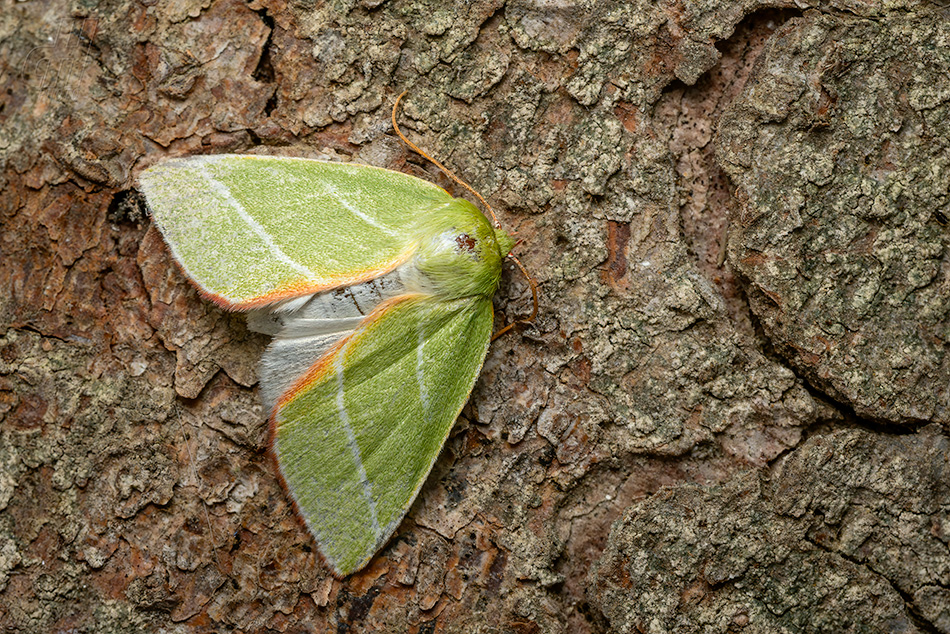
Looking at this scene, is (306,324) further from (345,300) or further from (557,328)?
(557,328)

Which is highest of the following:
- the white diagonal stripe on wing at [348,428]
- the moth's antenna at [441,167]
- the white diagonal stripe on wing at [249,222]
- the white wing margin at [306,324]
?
the moth's antenna at [441,167]

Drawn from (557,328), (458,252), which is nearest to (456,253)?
(458,252)

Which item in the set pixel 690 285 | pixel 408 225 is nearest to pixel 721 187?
pixel 690 285

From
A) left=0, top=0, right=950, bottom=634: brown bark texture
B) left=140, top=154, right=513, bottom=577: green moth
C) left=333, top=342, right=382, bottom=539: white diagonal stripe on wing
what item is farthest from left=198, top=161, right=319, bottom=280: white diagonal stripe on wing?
left=333, top=342, right=382, bottom=539: white diagonal stripe on wing

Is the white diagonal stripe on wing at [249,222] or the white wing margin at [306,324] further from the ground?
the white diagonal stripe on wing at [249,222]

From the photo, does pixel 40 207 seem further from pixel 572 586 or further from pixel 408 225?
pixel 572 586

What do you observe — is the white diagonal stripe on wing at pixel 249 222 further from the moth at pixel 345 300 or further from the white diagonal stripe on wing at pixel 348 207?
the white diagonal stripe on wing at pixel 348 207

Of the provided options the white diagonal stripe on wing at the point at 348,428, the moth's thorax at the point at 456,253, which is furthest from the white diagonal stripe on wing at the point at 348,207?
the white diagonal stripe on wing at the point at 348,428

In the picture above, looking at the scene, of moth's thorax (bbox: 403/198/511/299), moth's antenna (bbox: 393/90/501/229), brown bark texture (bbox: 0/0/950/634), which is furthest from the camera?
moth's antenna (bbox: 393/90/501/229)

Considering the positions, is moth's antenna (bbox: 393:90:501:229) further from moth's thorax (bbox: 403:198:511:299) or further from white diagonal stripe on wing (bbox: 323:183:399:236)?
white diagonal stripe on wing (bbox: 323:183:399:236)
